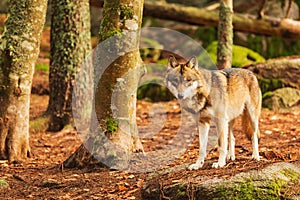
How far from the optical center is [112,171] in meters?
7.48

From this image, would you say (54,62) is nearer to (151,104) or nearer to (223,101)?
(151,104)

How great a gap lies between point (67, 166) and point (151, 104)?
17.9 feet

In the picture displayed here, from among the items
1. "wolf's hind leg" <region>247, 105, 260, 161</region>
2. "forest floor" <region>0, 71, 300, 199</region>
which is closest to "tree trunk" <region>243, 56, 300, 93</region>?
"forest floor" <region>0, 71, 300, 199</region>

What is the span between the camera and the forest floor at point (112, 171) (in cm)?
654

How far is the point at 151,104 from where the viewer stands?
13.1m

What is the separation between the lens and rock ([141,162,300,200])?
17.9 feet

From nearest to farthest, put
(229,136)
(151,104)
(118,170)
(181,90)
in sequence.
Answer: (181,90), (229,136), (118,170), (151,104)

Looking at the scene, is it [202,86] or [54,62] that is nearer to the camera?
[202,86]

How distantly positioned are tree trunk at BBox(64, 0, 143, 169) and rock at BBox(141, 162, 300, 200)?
196 centimetres

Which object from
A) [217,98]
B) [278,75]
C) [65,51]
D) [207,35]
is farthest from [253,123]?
[207,35]

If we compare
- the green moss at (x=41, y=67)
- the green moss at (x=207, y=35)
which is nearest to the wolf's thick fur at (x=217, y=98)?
the green moss at (x=41, y=67)

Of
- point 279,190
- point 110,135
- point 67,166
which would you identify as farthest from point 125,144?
point 279,190

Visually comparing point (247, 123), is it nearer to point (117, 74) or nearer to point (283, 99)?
Answer: point (117, 74)

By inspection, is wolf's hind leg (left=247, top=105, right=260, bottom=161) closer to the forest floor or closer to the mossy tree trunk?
the forest floor
